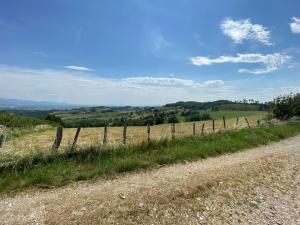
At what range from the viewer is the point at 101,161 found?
11203 millimetres

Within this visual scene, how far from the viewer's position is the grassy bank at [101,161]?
909 cm

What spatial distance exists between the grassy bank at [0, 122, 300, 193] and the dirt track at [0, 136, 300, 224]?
609 mm

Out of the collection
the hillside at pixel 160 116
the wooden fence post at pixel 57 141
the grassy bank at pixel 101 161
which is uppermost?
the wooden fence post at pixel 57 141

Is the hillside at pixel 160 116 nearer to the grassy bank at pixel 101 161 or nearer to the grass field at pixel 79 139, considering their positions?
the grass field at pixel 79 139

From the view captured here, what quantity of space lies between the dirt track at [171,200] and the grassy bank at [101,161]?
0.61 meters

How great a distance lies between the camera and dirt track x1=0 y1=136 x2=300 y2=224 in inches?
273

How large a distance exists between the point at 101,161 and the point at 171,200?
408 centimetres

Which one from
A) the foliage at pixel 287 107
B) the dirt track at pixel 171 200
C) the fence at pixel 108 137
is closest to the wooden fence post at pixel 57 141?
the fence at pixel 108 137

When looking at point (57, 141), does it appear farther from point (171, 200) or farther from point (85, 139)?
point (85, 139)

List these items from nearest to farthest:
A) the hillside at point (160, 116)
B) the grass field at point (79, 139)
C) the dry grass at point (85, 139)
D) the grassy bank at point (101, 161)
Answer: the grassy bank at point (101, 161), the grass field at point (79, 139), the dry grass at point (85, 139), the hillside at point (160, 116)

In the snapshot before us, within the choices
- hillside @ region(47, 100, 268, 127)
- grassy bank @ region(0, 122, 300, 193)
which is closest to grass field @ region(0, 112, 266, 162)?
grassy bank @ region(0, 122, 300, 193)

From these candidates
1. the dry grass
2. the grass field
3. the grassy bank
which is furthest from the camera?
the dry grass

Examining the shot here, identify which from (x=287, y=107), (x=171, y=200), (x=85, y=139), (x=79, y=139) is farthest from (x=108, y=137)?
(x=287, y=107)

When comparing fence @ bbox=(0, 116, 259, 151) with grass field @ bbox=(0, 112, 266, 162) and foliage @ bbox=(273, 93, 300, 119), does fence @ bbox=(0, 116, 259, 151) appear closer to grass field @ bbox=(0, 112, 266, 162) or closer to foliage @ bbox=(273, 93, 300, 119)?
grass field @ bbox=(0, 112, 266, 162)
